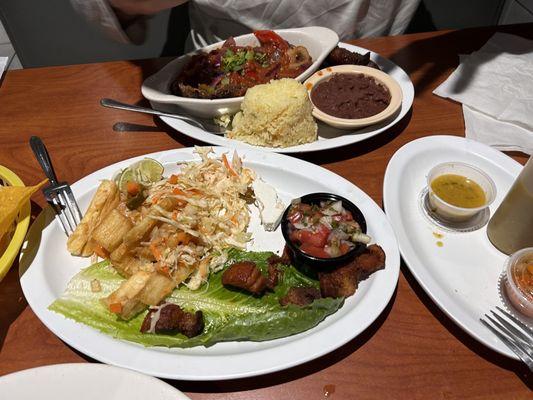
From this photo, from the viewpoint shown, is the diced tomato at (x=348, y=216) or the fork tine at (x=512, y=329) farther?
the diced tomato at (x=348, y=216)

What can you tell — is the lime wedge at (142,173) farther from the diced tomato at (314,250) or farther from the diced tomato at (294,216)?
the diced tomato at (314,250)

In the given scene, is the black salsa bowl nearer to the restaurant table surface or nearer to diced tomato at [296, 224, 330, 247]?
diced tomato at [296, 224, 330, 247]

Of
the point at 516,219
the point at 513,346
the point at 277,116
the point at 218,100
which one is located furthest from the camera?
the point at 218,100

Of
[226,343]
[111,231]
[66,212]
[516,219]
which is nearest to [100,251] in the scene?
[111,231]

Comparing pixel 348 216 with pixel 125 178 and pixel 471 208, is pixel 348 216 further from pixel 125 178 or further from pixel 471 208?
pixel 125 178

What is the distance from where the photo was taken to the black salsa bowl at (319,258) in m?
1.57

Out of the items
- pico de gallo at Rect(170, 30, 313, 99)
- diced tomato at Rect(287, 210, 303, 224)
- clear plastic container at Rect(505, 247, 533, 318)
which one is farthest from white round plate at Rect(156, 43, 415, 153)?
clear plastic container at Rect(505, 247, 533, 318)

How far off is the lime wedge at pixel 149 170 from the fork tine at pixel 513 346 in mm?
1600

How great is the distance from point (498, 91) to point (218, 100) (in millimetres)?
1826

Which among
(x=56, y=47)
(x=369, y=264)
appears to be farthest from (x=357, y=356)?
(x=56, y=47)

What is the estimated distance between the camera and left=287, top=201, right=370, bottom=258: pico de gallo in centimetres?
161

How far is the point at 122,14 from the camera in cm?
250

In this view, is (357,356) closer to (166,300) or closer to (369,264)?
(369,264)

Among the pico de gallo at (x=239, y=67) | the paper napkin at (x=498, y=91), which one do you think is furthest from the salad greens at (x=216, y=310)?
the paper napkin at (x=498, y=91)
